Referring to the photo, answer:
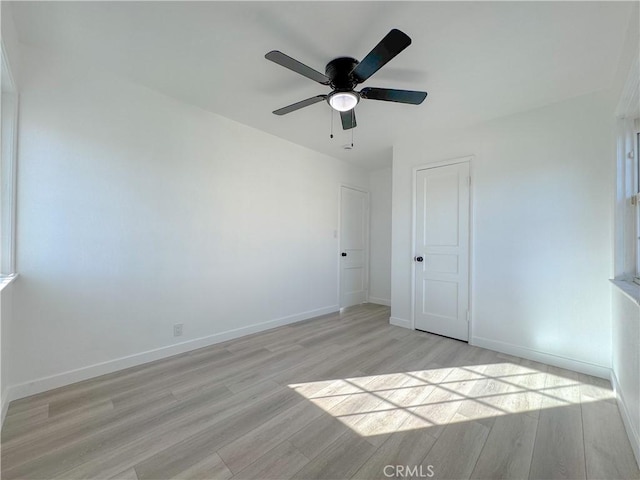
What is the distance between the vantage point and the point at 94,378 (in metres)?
2.28

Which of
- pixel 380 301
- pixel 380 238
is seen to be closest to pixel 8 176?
pixel 380 238

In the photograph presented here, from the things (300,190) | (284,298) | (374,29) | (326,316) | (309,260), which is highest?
(374,29)

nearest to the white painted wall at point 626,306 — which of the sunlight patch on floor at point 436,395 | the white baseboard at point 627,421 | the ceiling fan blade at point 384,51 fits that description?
the white baseboard at point 627,421

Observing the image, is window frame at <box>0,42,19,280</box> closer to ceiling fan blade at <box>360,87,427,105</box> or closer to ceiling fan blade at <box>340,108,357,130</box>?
ceiling fan blade at <box>340,108,357,130</box>

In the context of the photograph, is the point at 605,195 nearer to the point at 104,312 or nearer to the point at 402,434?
the point at 402,434

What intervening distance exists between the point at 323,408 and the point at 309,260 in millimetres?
2435

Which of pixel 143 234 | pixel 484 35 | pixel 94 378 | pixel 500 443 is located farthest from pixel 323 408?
pixel 484 35

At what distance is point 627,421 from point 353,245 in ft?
12.2

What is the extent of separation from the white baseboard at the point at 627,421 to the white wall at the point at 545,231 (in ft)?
1.21

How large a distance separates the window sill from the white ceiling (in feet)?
5.57

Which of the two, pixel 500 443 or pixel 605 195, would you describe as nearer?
pixel 500 443

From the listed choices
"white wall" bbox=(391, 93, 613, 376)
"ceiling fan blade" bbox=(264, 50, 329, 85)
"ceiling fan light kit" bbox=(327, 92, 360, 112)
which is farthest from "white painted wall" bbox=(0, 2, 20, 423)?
"white wall" bbox=(391, 93, 613, 376)

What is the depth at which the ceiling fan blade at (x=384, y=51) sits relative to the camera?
4.81ft

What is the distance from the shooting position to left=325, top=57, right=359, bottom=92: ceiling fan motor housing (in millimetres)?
2055
